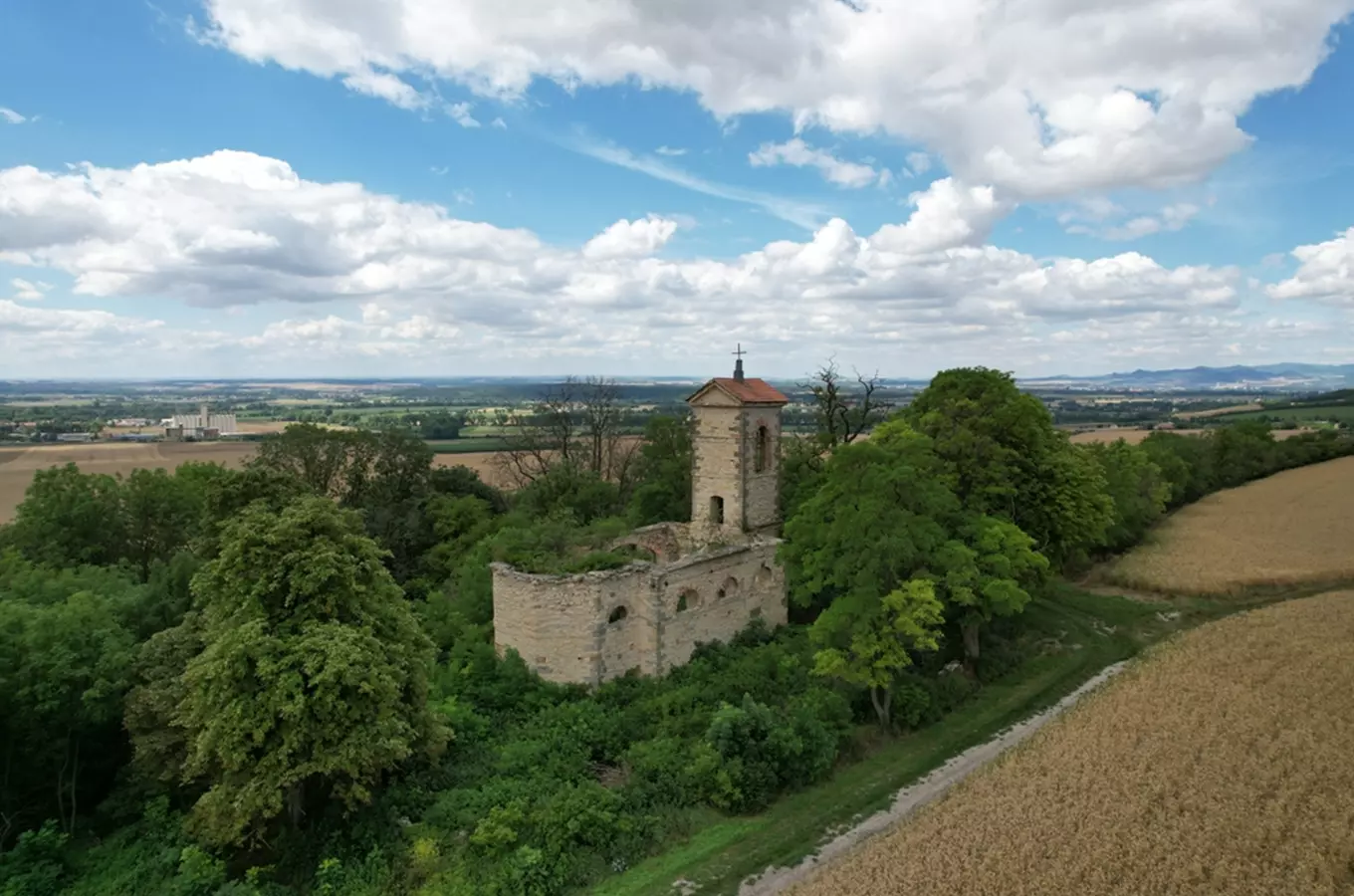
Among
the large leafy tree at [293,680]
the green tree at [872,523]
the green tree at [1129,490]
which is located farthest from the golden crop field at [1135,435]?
the large leafy tree at [293,680]

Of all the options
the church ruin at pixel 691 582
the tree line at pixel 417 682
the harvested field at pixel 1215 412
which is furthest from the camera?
the harvested field at pixel 1215 412

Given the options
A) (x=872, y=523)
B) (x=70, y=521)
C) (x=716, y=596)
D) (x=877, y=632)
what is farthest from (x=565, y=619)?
(x=70, y=521)

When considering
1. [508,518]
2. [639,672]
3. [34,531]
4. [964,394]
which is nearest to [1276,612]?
[964,394]

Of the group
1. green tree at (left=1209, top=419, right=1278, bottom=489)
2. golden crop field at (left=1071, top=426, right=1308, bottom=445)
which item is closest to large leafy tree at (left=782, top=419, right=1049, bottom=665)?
golden crop field at (left=1071, top=426, right=1308, bottom=445)

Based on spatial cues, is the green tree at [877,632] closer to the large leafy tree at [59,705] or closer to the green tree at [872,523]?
the green tree at [872,523]

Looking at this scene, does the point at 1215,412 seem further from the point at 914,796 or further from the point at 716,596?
the point at 914,796
